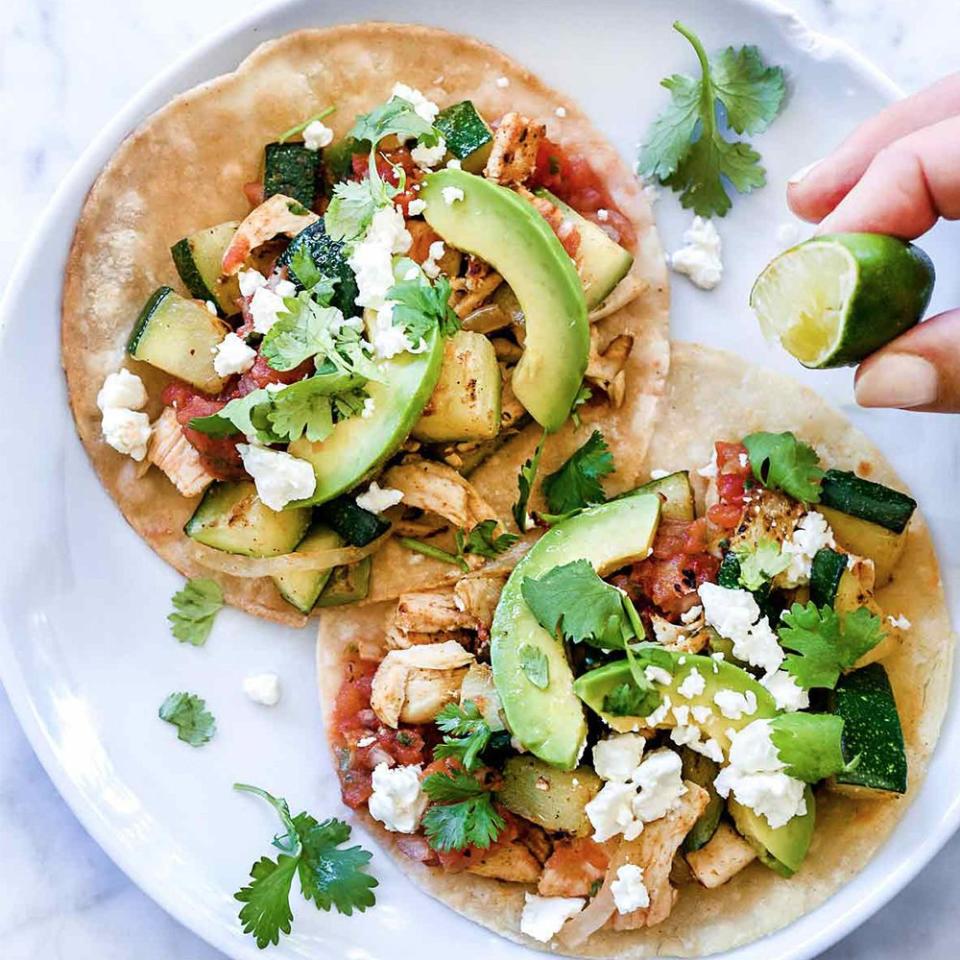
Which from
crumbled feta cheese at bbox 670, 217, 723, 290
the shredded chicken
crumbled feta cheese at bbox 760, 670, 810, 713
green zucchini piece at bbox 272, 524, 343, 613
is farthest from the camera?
crumbled feta cheese at bbox 670, 217, 723, 290

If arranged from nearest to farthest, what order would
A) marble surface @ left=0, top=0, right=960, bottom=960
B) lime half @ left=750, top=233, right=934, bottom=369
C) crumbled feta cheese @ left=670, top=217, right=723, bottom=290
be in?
lime half @ left=750, top=233, right=934, bottom=369
crumbled feta cheese @ left=670, top=217, right=723, bottom=290
marble surface @ left=0, top=0, right=960, bottom=960

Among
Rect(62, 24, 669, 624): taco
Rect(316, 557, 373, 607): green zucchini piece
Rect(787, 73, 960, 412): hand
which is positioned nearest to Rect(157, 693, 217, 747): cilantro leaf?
Rect(62, 24, 669, 624): taco

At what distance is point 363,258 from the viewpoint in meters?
3.17

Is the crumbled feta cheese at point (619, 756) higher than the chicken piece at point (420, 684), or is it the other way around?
the crumbled feta cheese at point (619, 756)

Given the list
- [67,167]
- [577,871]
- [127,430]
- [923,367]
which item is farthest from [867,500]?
[67,167]

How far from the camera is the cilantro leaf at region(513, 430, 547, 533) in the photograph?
339 centimetres

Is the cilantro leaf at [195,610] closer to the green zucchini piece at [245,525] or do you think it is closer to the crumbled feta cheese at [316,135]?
the green zucchini piece at [245,525]

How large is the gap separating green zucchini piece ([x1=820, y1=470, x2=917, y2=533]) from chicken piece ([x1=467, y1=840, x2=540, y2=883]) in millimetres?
1328

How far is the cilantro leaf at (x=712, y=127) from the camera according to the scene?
346cm

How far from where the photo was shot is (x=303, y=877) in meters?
3.30

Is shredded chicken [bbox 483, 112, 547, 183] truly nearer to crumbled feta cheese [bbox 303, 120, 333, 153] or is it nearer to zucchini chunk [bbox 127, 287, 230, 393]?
crumbled feta cheese [bbox 303, 120, 333, 153]

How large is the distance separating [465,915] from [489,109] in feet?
7.83

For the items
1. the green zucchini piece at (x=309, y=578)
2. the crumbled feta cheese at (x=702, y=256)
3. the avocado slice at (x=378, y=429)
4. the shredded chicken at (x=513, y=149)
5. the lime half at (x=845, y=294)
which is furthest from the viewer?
the crumbled feta cheese at (x=702, y=256)

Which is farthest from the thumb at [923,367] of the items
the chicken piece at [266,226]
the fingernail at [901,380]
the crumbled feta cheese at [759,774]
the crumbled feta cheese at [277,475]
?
the chicken piece at [266,226]
